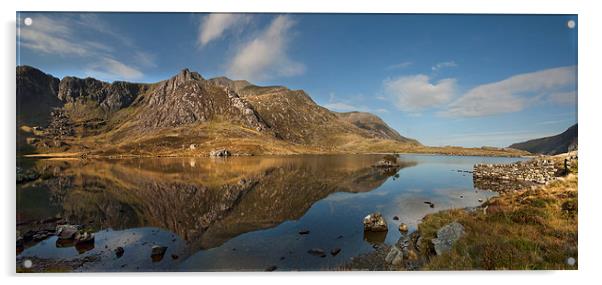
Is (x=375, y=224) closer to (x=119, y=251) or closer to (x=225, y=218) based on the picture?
(x=225, y=218)

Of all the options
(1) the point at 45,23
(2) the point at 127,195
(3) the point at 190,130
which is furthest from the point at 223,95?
(1) the point at 45,23

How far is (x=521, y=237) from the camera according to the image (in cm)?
711

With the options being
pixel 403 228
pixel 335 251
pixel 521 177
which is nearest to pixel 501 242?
pixel 403 228

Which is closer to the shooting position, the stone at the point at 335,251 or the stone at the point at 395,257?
the stone at the point at 395,257

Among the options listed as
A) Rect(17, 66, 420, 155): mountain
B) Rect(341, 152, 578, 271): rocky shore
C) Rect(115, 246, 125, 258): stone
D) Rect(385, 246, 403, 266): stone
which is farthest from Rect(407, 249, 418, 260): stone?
Rect(17, 66, 420, 155): mountain

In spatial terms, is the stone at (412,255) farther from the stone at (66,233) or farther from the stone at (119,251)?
the stone at (66,233)

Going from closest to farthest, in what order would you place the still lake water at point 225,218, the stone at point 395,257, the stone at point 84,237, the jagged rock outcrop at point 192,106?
1. the stone at point 395,257
2. the still lake water at point 225,218
3. the stone at point 84,237
4. the jagged rock outcrop at point 192,106

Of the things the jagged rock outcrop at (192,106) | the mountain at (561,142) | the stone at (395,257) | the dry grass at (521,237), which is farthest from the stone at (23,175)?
the jagged rock outcrop at (192,106)

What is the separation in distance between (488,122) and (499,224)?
615 centimetres

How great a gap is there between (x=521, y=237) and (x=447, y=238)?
6.29 feet

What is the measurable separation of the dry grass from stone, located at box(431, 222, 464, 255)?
0.40ft

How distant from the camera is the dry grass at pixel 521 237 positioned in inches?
270

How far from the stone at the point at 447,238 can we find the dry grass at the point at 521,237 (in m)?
0.12
